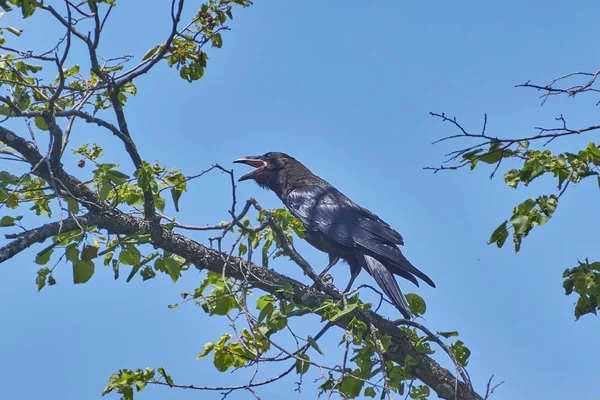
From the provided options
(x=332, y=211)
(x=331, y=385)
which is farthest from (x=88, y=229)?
(x=332, y=211)

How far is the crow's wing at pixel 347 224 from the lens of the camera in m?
6.77

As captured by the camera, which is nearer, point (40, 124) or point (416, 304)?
point (40, 124)

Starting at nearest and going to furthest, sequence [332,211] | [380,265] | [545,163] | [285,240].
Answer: [545,163]
[285,240]
[380,265]
[332,211]

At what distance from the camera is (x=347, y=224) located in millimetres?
7461

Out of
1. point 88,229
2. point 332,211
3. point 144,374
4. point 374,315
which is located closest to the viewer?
point 144,374

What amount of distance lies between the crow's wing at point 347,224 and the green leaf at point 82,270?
2.93 metres

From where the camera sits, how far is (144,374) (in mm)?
4160

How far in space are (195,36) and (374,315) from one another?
7.42 feet

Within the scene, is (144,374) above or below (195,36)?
below

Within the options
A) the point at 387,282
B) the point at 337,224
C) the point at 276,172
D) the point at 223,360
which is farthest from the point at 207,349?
the point at 276,172

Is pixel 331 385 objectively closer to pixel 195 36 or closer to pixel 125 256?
pixel 125 256

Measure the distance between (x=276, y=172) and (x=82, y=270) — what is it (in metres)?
4.36

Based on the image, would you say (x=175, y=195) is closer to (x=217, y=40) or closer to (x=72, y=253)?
(x=72, y=253)

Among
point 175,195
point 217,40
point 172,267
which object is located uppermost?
point 217,40
